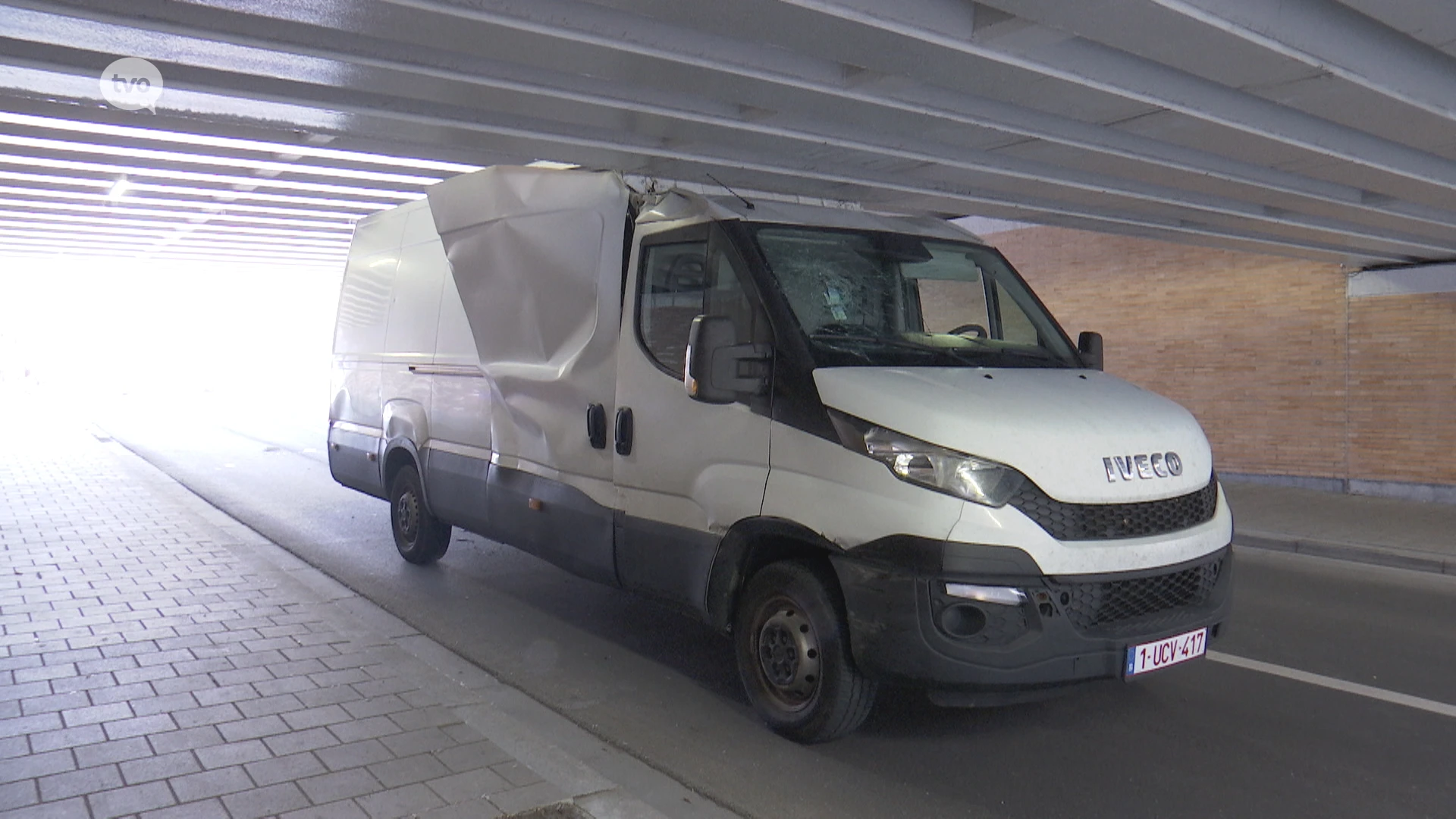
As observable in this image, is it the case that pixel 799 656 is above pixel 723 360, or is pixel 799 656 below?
below

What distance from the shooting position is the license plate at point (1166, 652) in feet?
14.5

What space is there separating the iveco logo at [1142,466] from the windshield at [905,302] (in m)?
0.86

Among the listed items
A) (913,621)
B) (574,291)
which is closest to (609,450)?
(574,291)

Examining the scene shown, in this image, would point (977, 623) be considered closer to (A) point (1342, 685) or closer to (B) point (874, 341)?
(B) point (874, 341)

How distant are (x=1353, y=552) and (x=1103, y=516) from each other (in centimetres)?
716

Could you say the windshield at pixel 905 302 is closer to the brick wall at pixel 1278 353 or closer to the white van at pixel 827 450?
the white van at pixel 827 450

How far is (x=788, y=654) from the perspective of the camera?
4.84 meters

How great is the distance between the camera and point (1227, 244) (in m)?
14.1

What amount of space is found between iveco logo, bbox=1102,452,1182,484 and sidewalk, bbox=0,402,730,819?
2.09m

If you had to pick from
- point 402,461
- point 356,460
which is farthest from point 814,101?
point 356,460

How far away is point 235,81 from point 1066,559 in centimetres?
659

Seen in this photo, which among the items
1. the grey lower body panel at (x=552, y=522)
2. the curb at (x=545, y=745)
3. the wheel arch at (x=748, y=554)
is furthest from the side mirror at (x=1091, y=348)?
the curb at (x=545, y=745)

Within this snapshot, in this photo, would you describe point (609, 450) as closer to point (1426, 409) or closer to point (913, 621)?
point (913, 621)

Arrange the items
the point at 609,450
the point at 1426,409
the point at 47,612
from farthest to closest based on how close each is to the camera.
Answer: the point at 1426,409
the point at 47,612
the point at 609,450
